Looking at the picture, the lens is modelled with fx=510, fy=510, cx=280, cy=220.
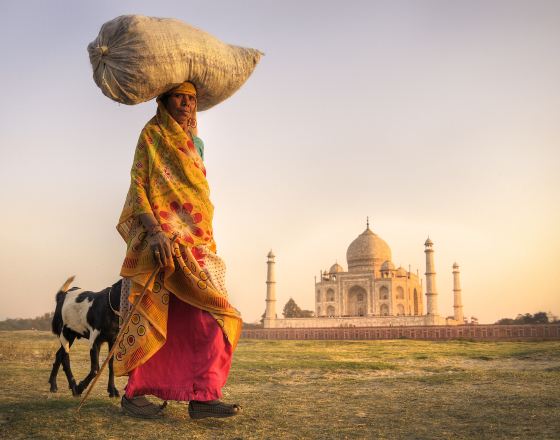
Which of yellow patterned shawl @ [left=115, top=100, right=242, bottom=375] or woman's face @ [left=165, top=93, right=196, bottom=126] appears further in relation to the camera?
woman's face @ [left=165, top=93, right=196, bottom=126]

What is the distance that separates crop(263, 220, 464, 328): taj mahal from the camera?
37719mm

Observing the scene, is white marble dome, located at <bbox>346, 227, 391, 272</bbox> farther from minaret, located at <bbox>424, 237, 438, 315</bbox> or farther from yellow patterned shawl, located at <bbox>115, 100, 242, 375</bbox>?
yellow patterned shawl, located at <bbox>115, 100, 242, 375</bbox>

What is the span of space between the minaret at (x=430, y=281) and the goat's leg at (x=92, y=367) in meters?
33.4

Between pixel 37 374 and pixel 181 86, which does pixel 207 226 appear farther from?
pixel 37 374

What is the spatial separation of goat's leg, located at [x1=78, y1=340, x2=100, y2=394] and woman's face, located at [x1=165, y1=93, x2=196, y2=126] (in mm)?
2386

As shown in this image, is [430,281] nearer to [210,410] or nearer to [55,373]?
[55,373]

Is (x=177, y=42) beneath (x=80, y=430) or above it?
above

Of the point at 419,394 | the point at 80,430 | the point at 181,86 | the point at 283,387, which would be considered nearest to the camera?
the point at 80,430

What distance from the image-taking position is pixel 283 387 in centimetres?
573

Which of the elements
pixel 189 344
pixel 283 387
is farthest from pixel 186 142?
pixel 283 387

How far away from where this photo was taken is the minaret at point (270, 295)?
128 ft

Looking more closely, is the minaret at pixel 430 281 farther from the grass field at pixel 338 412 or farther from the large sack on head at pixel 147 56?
the large sack on head at pixel 147 56

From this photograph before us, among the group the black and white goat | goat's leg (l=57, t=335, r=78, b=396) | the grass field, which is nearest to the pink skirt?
the grass field

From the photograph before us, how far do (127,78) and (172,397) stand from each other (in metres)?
2.11
